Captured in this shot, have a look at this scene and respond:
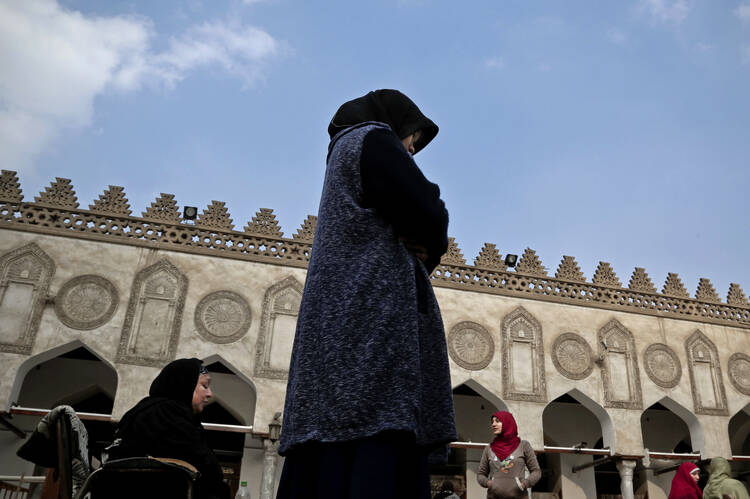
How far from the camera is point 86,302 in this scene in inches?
419

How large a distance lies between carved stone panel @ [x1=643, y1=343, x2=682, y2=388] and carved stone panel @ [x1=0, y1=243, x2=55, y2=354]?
1096 centimetres

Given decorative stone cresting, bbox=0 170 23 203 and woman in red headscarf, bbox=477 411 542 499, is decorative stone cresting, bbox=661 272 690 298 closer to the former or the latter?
woman in red headscarf, bbox=477 411 542 499

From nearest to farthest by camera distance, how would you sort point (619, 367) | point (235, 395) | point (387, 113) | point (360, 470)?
point (360, 470), point (387, 113), point (235, 395), point (619, 367)

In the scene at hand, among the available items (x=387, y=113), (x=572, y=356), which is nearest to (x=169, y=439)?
(x=387, y=113)

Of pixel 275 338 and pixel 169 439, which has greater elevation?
pixel 275 338

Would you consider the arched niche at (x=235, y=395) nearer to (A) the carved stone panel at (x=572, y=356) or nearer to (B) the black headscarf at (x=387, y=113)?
(A) the carved stone panel at (x=572, y=356)

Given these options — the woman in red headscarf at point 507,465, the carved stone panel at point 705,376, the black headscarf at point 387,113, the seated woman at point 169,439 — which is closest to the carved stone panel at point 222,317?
the woman in red headscarf at point 507,465

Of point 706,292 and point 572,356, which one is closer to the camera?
point 572,356

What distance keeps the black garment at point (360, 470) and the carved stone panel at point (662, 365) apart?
1228 cm

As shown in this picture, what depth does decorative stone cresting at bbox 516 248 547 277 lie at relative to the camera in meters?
13.1

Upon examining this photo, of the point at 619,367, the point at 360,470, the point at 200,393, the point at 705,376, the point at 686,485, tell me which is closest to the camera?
the point at 360,470

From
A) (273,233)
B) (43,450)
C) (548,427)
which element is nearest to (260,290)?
(273,233)

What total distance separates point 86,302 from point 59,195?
6.92ft

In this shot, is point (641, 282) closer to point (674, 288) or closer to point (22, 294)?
point (674, 288)
